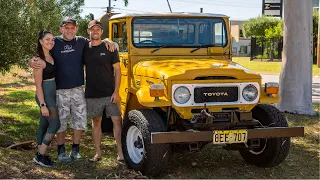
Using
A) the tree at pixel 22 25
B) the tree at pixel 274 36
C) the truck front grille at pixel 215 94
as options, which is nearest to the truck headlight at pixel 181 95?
the truck front grille at pixel 215 94

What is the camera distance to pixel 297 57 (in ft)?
33.8

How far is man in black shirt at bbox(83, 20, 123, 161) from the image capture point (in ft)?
19.8

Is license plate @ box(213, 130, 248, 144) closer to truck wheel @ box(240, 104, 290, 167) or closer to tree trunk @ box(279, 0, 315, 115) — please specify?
truck wheel @ box(240, 104, 290, 167)

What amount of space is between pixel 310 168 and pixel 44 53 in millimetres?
3576

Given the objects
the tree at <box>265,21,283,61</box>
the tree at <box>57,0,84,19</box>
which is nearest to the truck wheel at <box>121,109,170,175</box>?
the tree at <box>57,0,84,19</box>

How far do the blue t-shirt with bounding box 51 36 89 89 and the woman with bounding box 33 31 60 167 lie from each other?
0.08 metres

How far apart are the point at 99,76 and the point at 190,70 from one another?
45.5 inches

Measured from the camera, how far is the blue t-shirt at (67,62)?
5.93 m

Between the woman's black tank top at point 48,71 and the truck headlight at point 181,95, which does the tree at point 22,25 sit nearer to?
the woman's black tank top at point 48,71

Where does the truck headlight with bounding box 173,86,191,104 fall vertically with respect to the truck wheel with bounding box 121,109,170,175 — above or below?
above

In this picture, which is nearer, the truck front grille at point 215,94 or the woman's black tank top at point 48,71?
the truck front grille at point 215,94

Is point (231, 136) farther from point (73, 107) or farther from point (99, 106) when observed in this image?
point (73, 107)

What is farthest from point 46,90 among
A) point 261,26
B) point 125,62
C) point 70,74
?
point 261,26

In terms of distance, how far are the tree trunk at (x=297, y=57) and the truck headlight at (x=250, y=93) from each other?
475cm
